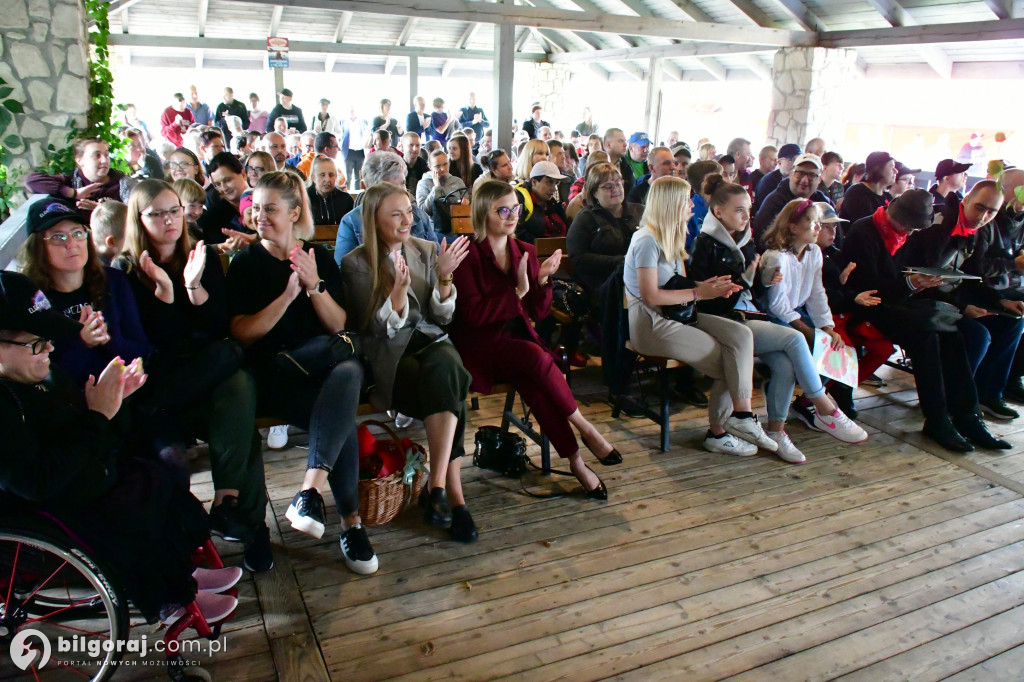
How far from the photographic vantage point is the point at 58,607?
6.28 feet

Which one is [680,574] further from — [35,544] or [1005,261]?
[1005,261]

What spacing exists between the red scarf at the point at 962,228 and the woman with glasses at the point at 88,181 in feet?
15.9

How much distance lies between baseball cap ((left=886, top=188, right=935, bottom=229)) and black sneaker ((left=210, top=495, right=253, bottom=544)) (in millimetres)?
3575

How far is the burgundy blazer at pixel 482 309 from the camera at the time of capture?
2986mm

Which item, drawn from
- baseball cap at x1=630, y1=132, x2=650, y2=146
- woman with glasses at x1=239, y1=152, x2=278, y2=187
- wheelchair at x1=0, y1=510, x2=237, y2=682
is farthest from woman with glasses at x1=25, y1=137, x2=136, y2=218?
baseball cap at x1=630, y1=132, x2=650, y2=146

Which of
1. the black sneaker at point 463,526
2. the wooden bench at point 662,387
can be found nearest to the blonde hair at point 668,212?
the wooden bench at point 662,387

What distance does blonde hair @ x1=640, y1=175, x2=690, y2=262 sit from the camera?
331 cm

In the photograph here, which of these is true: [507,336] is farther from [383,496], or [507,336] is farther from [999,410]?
[999,410]

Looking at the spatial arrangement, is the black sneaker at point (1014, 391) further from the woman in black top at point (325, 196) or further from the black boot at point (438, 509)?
the woman in black top at point (325, 196)

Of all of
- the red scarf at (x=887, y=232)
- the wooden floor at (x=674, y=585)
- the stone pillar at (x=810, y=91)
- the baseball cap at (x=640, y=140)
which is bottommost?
the wooden floor at (x=674, y=585)

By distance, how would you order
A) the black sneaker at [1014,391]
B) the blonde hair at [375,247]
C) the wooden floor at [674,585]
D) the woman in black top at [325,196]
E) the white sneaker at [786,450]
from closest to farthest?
1. the wooden floor at [674,585]
2. the blonde hair at [375,247]
3. the white sneaker at [786,450]
4. the black sneaker at [1014,391]
5. the woman in black top at [325,196]

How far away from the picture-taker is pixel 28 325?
180 cm

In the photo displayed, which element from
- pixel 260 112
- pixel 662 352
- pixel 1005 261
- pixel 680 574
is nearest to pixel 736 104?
pixel 260 112

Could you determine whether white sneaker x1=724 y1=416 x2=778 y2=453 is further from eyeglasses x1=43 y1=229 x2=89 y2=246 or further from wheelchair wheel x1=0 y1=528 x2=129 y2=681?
eyeglasses x1=43 y1=229 x2=89 y2=246
